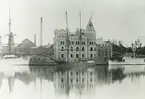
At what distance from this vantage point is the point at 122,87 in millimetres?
1888

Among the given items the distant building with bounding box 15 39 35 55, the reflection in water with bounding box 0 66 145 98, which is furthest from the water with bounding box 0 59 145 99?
the distant building with bounding box 15 39 35 55

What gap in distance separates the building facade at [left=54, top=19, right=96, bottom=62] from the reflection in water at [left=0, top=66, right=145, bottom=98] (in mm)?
82

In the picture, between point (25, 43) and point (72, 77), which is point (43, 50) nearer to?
point (25, 43)

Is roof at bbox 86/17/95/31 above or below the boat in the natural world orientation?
above

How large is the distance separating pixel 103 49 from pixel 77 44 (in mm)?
168

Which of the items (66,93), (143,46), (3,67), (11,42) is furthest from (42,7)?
(143,46)

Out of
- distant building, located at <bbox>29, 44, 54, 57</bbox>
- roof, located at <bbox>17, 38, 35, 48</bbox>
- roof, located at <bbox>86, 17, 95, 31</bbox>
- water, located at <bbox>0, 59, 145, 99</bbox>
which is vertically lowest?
water, located at <bbox>0, 59, 145, 99</bbox>

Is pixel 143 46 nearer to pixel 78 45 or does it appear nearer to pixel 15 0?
pixel 78 45

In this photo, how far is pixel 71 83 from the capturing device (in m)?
1.86

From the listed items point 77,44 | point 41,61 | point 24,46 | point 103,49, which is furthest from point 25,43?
point 103,49

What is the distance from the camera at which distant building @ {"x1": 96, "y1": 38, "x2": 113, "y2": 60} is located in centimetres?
188

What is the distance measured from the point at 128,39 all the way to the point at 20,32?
2.23 ft

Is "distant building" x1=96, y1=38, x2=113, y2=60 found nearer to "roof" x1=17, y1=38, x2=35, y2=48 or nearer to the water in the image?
the water

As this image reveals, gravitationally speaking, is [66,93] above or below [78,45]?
below
